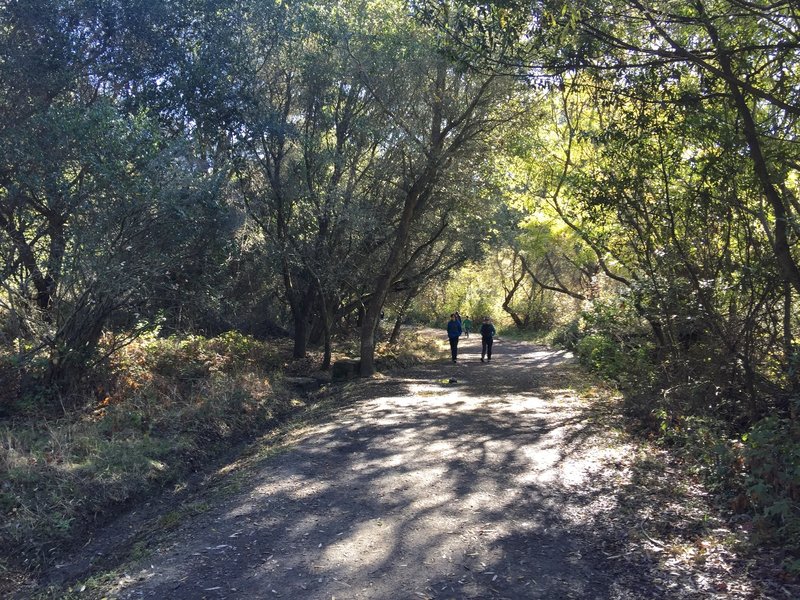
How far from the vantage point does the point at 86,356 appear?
1138 cm

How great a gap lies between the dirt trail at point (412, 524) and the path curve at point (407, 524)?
0.02 meters

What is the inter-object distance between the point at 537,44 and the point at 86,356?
358 inches

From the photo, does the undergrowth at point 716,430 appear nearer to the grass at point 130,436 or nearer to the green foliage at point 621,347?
the green foliage at point 621,347

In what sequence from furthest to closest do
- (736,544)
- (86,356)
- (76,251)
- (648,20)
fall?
(86,356) < (76,251) < (648,20) < (736,544)

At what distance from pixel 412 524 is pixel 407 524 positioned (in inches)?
1.9

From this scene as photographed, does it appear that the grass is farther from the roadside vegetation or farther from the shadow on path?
the shadow on path

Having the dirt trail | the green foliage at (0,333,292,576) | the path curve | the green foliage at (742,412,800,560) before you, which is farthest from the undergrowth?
the green foliage at (0,333,292,576)

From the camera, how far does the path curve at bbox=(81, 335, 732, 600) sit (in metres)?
4.92

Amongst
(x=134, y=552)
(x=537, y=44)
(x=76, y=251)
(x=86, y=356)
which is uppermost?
(x=537, y=44)

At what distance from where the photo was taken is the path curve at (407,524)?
492cm

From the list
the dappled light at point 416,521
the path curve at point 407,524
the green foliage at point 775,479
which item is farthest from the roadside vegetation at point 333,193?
the path curve at point 407,524

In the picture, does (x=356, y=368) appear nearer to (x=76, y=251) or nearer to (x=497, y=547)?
(x=76, y=251)

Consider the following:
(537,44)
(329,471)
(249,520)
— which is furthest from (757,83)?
(249,520)

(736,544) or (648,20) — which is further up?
(648,20)
